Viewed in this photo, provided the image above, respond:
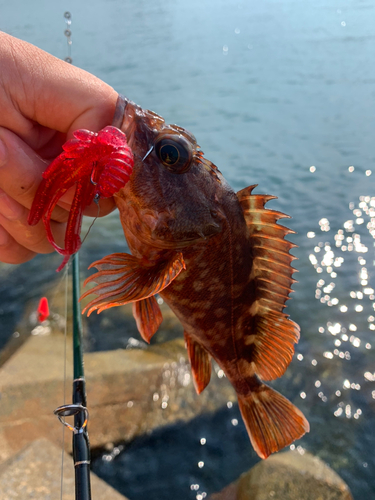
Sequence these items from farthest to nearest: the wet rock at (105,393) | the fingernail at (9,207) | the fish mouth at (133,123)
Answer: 1. the wet rock at (105,393)
2. the fingernail at (9,207)
3. the fish mouth at (133,123)

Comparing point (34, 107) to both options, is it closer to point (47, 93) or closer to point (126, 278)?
point (47, 93)

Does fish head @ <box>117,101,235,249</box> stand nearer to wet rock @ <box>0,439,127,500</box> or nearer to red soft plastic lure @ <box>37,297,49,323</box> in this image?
wet rock @ <box>0,439,127,500</box>

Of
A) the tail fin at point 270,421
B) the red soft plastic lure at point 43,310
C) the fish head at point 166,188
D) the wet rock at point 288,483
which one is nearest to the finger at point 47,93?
the fish head at point 166,188

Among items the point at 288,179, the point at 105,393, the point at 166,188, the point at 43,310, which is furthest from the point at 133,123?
the point at 288,179

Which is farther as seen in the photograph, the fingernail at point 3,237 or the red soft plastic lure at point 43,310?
the red soft plastic lure at point 43,310

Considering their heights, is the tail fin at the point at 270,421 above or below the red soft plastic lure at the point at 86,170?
below

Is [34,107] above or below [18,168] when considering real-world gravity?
above

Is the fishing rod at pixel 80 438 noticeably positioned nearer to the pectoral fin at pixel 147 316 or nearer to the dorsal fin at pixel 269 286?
the pectoral fin at pixel 147 316
